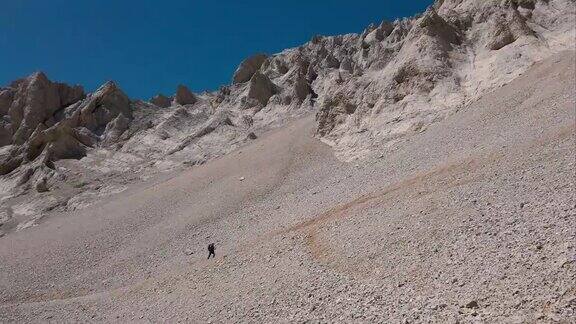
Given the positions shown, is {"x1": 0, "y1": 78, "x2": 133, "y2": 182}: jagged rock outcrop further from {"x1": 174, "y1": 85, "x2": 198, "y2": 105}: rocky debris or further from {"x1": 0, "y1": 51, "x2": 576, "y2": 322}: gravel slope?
{"x1": 0, "y1": 51, "x2": 576, "y2": 322}: gravel slope

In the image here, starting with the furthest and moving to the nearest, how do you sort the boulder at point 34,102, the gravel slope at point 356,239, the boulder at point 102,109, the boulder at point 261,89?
the boulder at point 34,102 < the boulder at point 102,109 < the boulder at point 261,89 < the gravel slope at point 356,239

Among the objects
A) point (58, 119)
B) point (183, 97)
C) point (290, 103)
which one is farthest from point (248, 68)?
point (58, 119)

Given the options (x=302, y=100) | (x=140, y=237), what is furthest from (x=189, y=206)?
(x=302, y=100)

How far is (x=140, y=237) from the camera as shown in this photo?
35375 millimetres

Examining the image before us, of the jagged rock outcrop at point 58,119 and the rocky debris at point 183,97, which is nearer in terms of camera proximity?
the jagged rock outcrop at point 58,119

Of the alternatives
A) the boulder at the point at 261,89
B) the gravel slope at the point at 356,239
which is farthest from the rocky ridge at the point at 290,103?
the gravel slope at the point at 356,239

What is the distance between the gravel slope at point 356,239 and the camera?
13.1 m

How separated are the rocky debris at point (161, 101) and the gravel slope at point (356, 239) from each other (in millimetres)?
52032

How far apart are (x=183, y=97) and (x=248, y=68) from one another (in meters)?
13.6

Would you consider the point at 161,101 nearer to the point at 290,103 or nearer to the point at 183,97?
the point at 183,97

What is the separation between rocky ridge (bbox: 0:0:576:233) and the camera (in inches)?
1559

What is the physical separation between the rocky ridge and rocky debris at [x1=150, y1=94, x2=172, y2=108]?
0.20 meters

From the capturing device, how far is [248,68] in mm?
93625

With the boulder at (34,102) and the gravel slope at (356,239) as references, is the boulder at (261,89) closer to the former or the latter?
the gravel slope at (356,239)
